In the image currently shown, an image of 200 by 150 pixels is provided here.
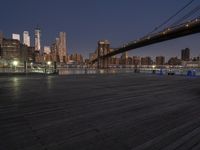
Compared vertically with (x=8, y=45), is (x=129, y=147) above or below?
below

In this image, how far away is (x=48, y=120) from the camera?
329cm

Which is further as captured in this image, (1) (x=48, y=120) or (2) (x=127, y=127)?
(1) (x=48, y=120)

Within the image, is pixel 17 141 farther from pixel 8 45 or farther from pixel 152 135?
pixel 8 45

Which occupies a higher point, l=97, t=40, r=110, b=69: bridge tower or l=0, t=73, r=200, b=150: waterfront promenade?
l=97, t=40, r=110, b=69: bridge tower

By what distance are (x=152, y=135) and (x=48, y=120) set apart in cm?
185

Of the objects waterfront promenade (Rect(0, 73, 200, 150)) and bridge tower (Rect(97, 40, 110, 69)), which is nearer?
waterfront promenade (Rect(0, 73, 200, 150))

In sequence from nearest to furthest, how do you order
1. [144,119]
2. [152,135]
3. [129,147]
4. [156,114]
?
1. [129,147]
2. [152,135]
3. [144,119]
4. [156,114]

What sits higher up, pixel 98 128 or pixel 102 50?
pixel 102 50

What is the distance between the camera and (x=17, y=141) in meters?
2.40

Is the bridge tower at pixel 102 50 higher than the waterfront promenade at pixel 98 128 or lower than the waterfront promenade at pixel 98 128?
higher

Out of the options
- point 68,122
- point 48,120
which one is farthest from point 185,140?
point 48,120

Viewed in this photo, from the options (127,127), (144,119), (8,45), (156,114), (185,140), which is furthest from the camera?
(8,45)

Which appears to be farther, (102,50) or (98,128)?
(102,50)

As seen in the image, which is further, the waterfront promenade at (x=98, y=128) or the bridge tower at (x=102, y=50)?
the bridge tower at (x=102, y=50)
